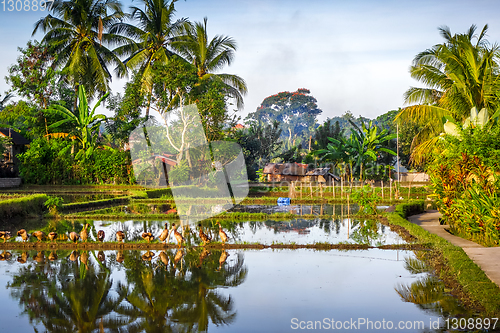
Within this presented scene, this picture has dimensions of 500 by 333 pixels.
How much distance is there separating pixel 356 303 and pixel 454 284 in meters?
1.65

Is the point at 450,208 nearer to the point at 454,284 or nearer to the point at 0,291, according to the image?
the point at 454,284

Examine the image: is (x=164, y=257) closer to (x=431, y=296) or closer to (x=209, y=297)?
(x=209, y=297)

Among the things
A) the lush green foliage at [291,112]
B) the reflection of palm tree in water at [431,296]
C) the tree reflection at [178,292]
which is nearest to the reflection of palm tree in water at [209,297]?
the tree reflection at [178,292]

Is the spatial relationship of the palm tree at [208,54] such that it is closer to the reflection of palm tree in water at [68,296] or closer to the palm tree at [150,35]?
the palm tree at [150,35]

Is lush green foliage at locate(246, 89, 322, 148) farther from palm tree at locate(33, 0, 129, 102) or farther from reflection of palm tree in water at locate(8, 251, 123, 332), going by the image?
reflection of palm tree in water at locate(8, 251, 123, 332)

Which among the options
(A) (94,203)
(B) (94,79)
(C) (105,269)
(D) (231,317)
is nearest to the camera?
(D) (231,317)

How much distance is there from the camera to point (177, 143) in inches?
936

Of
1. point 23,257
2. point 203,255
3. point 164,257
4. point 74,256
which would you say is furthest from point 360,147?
point 23,257

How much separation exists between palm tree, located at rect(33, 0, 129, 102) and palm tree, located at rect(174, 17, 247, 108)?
3.96m

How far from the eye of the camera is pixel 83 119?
971 inches

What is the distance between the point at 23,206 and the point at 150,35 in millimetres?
14735

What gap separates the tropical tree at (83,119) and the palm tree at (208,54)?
17.9 feet

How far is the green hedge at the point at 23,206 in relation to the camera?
1288 centimetres

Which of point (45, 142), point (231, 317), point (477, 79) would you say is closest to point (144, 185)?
point (45, 142)
